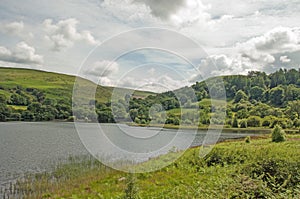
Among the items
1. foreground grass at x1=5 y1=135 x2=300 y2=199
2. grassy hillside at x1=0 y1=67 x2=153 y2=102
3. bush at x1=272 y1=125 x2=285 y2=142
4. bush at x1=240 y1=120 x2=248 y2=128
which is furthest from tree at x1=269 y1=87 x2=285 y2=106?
foreground grass at x1=5 y1=135 x2=300 y2=199

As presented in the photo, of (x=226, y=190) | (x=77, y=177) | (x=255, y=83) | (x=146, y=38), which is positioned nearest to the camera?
(x=226, y=190)

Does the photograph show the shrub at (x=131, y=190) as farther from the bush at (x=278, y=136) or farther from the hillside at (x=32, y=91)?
the hillside at (x=32, y=91)

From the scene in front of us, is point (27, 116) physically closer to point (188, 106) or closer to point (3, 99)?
point (3, 99)

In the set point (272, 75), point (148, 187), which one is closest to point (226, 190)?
point (148, 187)

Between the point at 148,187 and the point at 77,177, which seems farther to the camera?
the point at 77,177

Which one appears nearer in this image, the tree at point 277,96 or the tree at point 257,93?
the tree at point 277,96

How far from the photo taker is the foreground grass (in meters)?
11.0

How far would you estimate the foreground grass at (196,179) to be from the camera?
36.2 feet

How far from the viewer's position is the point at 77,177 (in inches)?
792

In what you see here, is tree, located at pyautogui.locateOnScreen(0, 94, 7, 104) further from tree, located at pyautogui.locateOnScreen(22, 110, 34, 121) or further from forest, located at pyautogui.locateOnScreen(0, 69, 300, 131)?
tree, located at pyautogui.locateOnScreen(22, 110, 34, 121)

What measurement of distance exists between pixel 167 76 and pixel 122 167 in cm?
1034

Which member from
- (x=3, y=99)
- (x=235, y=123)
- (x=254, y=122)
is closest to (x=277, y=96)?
(x=254, y=122)

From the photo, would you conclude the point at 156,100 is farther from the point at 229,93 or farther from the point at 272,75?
the point at 272,75

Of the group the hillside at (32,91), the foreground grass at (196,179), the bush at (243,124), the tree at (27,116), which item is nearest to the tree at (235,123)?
the bush at (243,124)
